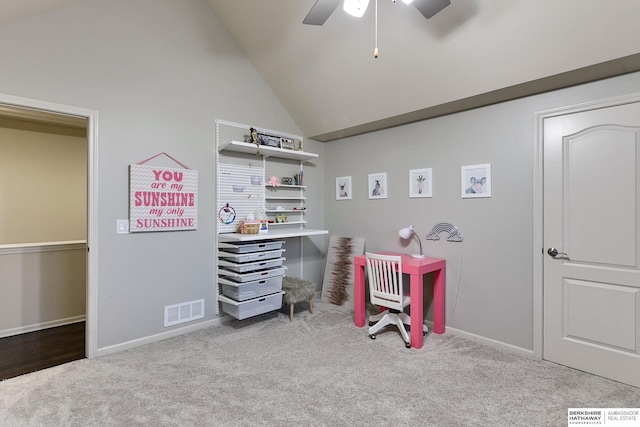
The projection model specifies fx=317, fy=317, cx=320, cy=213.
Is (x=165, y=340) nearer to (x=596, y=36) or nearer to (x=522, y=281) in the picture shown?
(x=522, y=281)

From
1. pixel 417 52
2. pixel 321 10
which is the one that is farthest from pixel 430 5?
pixel 417 52

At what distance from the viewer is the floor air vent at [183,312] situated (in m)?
3.09

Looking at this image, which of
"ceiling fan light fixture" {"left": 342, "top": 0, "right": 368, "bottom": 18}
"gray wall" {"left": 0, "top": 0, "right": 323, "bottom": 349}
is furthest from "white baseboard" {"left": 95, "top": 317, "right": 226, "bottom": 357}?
"ceiling fan light fixture" {"left": 342, "top": 0, "right": 368, "bottom": 18}

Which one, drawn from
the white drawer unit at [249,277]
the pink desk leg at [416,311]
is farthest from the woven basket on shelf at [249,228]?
the pink desk leg at [416,311]

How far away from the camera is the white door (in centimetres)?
225

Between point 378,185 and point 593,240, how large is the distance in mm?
2077

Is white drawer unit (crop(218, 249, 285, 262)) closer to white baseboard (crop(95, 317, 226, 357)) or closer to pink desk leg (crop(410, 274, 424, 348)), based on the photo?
white baseboard (crop(95, 317, 226, 357))

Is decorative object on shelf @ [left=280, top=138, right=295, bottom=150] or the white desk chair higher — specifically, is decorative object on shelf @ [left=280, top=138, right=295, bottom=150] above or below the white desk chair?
above

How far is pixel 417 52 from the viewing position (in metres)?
2.71

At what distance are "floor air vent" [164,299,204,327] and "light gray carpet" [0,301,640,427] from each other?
0.73ft

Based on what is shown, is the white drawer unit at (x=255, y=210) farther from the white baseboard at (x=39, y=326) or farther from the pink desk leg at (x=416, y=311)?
the white baseboard at (x=39, y=326)

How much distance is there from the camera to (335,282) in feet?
13.7

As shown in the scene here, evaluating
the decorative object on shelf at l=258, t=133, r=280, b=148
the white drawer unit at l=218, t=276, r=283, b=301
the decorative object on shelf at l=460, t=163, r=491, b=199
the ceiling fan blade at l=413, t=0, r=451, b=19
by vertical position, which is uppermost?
the ceiling fan blade at l=413, t=0, r=451, b=19

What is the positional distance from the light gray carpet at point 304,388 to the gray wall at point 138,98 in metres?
0.55
